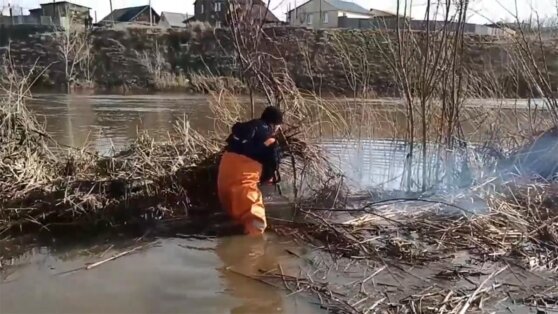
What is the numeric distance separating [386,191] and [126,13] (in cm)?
6275

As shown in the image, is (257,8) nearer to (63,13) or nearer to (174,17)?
(63,13)

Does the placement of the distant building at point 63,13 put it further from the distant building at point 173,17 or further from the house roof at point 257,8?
the house roof at point 257,8

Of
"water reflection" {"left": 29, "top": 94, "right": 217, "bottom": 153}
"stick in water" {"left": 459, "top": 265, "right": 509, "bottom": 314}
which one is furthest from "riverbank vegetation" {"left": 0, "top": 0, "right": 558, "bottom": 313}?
"water reflection" {"left": 29, "top": 94, "right": 217, "bottom": 153}

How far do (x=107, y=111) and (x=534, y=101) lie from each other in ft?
50.9

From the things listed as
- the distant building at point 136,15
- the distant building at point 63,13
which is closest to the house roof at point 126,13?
the distant building at point 136,15

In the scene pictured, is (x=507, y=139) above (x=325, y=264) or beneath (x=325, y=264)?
above

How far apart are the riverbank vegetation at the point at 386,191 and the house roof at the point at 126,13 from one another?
5835 centimetres

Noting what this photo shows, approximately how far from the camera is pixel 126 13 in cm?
6675

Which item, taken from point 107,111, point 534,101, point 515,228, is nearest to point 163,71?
point 107,111

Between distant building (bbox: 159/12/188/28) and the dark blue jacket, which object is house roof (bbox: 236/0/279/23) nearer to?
the dark blue jacket

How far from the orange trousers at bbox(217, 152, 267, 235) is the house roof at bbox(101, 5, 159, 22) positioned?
61.0 meters

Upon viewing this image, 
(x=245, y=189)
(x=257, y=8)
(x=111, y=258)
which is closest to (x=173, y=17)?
Result: (x=257, y=8)

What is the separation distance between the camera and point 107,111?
21.7 m

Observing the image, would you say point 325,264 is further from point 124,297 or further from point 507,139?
point 507,139
